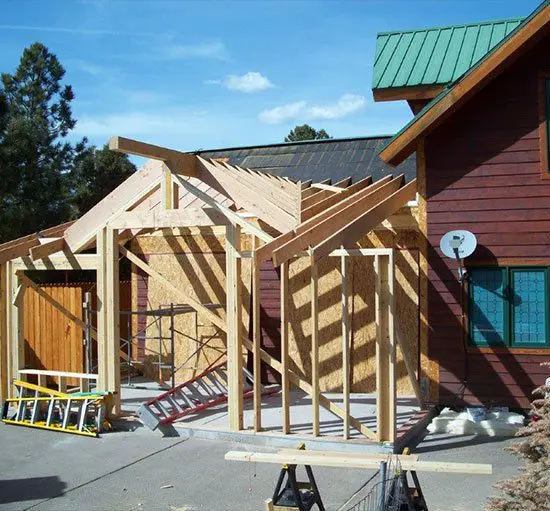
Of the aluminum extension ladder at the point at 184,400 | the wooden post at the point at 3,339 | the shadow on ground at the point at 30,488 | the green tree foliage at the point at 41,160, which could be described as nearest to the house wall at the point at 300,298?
the aluminum extension ladder at the point at 184,400

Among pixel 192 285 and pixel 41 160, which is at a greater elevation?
pixel 41 160

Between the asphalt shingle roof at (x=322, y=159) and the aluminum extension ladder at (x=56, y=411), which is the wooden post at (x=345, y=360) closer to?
the aluminum extension ladder at (x=56, y=411)

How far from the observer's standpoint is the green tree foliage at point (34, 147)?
25.3m

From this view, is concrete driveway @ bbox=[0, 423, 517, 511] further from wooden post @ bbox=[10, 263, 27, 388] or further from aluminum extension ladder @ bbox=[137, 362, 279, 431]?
wooden post @ bbox=[10, 263, 27, 388]

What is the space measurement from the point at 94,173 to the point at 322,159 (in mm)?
16657

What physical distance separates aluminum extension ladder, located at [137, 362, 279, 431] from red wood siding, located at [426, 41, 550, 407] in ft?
10.7

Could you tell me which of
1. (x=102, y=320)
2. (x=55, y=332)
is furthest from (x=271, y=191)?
(x=55, y=332)

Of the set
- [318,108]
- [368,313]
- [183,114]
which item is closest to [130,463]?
[368,313]

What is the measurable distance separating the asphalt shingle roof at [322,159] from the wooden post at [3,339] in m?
5.69

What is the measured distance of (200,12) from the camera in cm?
1303

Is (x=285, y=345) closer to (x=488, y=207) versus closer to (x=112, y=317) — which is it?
(x=112, y=317)

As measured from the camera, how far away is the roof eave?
9562 millimetres

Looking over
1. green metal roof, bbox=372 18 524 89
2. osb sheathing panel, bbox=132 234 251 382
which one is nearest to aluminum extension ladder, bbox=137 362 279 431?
osb sheathing panel, bbox=132 234 251 382

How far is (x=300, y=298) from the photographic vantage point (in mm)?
12766
